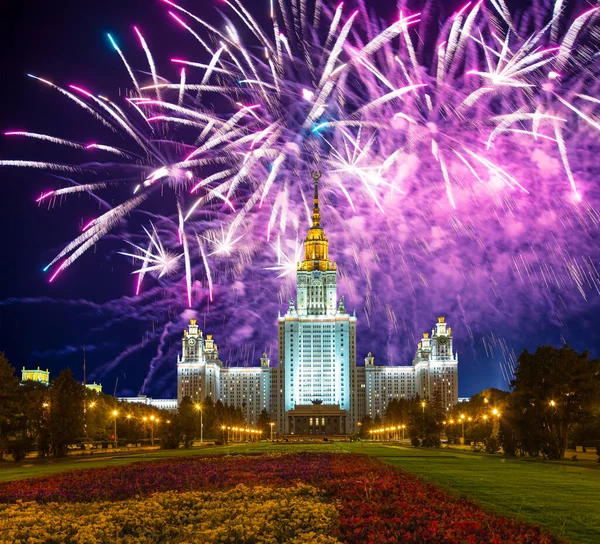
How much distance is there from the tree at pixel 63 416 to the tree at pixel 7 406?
3.67 metres

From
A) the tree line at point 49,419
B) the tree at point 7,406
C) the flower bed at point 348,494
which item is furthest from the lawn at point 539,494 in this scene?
the tree line at point 49,419

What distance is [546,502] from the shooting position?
21703mm

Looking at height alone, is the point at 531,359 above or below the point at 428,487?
above

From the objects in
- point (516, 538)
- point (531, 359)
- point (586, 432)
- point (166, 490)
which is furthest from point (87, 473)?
point (586, 432)

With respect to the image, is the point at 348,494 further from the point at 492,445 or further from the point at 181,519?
the point at 492,445

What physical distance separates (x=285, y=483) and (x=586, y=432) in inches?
2168

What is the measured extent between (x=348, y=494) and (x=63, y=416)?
145 ft

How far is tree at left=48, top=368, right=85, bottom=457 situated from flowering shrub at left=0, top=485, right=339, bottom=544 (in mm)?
40242

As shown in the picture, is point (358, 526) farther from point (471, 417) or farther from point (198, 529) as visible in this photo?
point (471, 417)

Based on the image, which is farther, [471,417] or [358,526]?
[471,417]

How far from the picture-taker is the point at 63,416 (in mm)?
Result: 58938

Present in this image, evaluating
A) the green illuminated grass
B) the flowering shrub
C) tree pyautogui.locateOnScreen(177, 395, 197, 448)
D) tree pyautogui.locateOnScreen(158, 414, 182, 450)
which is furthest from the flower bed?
tree pyautogui.locateOnScreen(177, 395, 197, 448)

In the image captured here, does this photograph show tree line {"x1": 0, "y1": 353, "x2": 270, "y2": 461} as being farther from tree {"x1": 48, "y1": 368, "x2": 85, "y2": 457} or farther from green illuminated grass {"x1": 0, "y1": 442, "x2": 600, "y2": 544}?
green illuminated grass {"x1": 0, "y1": 442, "x2": 600, "y2": 544}

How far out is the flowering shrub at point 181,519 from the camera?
1525 centimetres
